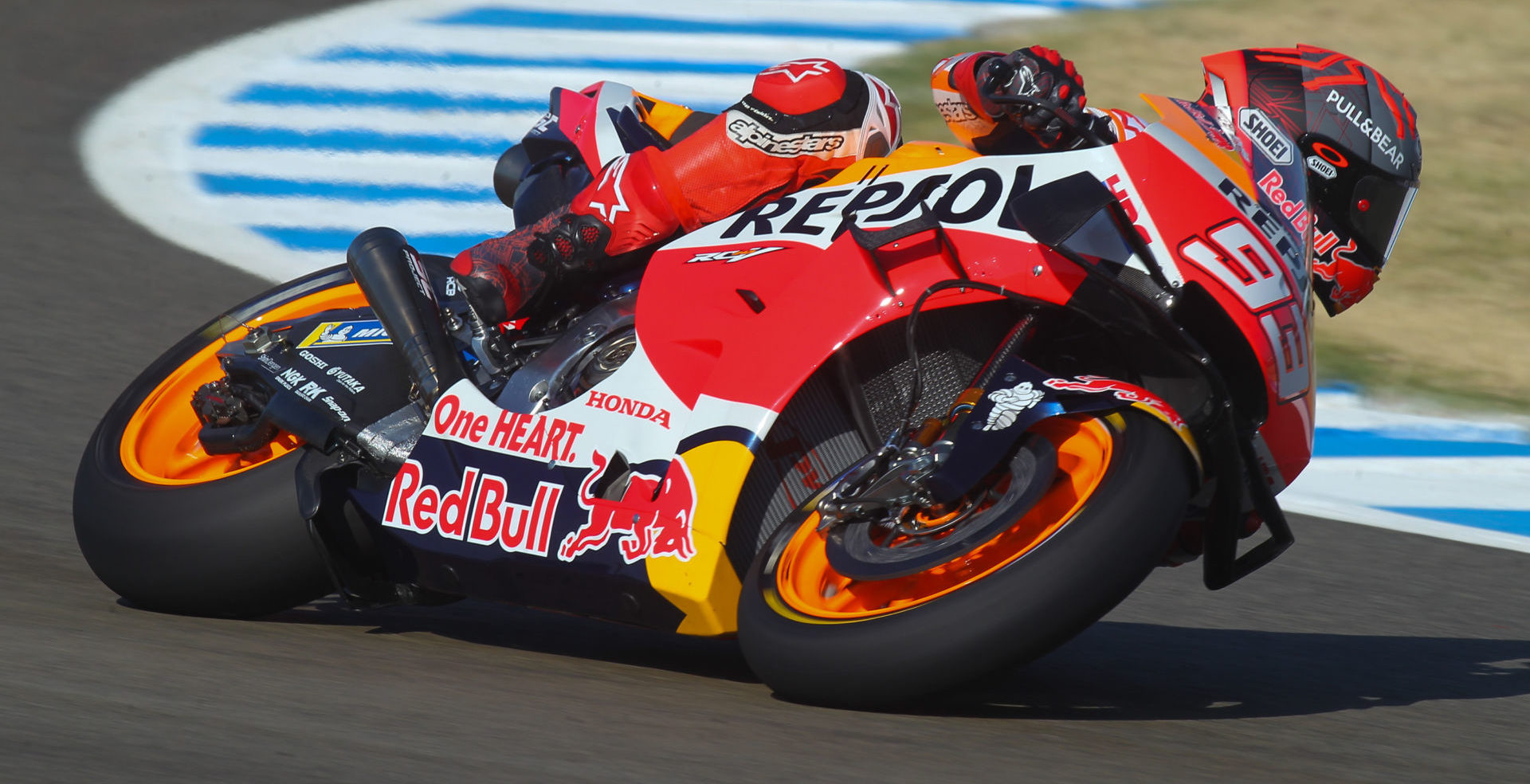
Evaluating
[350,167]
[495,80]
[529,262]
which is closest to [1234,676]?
[529,262]

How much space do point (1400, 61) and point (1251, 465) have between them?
31.8ft

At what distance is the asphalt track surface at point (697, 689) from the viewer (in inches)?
113

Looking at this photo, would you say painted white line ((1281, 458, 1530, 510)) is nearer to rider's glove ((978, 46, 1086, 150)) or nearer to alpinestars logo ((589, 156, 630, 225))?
rider's glove ((978, 46, 1086, 150))

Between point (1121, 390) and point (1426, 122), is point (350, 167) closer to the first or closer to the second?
point (1426, 122)

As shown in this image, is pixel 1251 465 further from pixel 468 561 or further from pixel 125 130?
pixel 125 130

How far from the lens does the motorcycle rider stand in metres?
3.55

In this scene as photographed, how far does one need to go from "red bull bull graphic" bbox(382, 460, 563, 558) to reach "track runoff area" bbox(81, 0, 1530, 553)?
2981 millimetres

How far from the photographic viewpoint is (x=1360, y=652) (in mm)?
4367

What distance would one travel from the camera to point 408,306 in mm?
3945

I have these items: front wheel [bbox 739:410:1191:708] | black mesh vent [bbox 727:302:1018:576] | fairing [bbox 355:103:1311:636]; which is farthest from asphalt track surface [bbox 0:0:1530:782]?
black mesh vent [bbox 727:302:1018:576]

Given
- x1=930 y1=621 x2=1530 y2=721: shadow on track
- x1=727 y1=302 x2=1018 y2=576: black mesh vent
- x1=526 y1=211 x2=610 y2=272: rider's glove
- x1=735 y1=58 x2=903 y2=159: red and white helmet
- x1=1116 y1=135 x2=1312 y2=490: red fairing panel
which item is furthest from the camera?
x1=526 y1=211 x2=610 y2=272: rider's glove

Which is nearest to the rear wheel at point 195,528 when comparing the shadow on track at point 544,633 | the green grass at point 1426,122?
the shadow on track at point 544,633

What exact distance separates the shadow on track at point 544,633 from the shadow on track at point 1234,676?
622 millimetres

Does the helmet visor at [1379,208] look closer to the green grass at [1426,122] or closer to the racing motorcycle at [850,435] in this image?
the racing motorcycle at [850,435]
